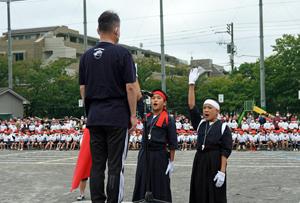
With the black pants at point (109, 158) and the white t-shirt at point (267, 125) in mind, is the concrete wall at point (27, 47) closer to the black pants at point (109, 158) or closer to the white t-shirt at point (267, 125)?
the white t-shirt at point (267, 125)

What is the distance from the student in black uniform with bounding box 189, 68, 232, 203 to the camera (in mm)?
5684

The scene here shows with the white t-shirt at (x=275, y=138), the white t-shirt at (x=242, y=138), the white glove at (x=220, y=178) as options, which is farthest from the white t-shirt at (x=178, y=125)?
the white glove at (x=220, y=178)

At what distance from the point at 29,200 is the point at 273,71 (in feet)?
116

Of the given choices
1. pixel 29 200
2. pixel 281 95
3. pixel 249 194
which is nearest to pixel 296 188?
pixel 249 194

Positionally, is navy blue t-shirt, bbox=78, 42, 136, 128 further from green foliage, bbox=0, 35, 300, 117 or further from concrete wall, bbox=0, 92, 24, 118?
concrete wall, bbox=0, 92, 24, 118

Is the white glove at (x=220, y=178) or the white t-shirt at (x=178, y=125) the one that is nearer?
the white glove at (x=220, y=178)

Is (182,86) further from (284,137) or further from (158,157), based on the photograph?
(158,157)

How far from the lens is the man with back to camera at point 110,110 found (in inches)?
173

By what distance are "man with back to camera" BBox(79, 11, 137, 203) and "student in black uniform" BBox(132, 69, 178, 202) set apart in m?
1.29

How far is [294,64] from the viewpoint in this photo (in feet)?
125

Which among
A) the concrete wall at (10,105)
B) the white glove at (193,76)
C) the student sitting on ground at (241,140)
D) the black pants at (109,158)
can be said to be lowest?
the student sitting on ground at (241,140)

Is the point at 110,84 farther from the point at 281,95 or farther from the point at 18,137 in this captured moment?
the point at 281,95

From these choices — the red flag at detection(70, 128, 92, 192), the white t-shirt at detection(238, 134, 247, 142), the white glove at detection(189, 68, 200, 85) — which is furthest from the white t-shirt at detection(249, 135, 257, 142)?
the red flag at detection(70, 128, 92, 192)

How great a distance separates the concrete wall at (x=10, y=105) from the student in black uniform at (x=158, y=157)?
37.5 metres
